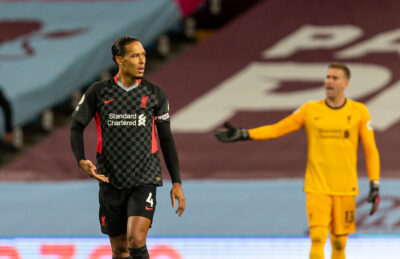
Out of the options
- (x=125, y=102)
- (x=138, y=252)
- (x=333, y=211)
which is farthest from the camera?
(x=333, y=211)

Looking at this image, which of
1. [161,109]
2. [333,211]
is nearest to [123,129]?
[161,109]

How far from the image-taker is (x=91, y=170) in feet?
13.8

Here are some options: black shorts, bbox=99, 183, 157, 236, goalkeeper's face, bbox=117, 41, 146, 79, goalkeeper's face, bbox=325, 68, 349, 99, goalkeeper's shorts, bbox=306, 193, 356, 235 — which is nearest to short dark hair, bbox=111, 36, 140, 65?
goalkeeper's face, bbox=117, 41, 146, 79

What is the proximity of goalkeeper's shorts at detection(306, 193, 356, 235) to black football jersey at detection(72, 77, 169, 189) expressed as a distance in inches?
63.2

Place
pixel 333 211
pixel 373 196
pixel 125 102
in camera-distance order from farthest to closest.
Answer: pixel 333 211, pixel 373 196, pixel 125 102

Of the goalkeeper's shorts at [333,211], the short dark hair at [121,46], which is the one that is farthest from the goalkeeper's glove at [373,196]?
the short dark hair at [121,46]

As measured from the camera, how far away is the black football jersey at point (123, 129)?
14.7 ft

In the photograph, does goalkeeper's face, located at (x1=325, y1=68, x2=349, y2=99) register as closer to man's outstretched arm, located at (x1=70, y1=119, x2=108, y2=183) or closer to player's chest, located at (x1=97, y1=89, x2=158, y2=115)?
player's chest, located at (x1=97, y1=89, x2=158, y2=115)

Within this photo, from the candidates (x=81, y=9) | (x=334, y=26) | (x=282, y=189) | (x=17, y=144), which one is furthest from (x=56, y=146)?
(x=334, y=26)

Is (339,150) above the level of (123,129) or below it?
below

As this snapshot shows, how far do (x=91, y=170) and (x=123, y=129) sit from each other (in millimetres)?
386

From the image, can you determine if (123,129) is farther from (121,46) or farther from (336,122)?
(336,122)

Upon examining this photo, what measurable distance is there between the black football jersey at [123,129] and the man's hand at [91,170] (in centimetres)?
17

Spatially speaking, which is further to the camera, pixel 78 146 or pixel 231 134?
pixel 231 134
